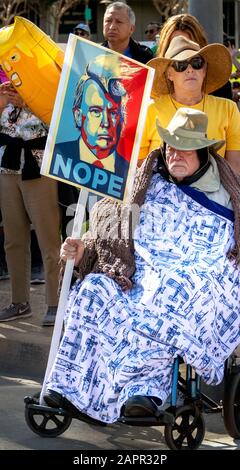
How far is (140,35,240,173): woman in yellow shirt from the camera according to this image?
565 cm

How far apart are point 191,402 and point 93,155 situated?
4.10 feet

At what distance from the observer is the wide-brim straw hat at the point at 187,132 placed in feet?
16.6

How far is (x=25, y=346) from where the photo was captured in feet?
21.5

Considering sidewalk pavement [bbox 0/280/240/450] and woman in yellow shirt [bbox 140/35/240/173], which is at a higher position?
woman in yellow shirt [bbox 140/35/240/173]

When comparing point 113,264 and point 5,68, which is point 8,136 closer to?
point 5,68

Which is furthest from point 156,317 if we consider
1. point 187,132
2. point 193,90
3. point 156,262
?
point 193,90

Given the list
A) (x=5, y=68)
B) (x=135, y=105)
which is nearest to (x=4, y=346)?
(x=5, y=68)

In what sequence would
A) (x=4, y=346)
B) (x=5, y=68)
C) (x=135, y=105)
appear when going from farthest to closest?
1. (x=4, y=346)
2. (x=5, y=68)
3. (x=135, y=105)

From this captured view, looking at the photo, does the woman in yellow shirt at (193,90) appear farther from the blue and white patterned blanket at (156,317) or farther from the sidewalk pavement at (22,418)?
the sidewalk pavement at (22,418)

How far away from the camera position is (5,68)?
230 inches

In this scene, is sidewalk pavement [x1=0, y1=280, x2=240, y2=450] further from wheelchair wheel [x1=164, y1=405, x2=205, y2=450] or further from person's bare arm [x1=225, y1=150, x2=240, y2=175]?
person's bare arm [x1=225, y1=150, x2=240, y2=175]

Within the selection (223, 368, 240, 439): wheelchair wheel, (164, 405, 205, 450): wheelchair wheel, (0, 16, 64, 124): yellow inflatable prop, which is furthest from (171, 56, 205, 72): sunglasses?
(164, 405, 205, 450): wheelchair wheel

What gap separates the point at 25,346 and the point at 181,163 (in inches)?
79.4

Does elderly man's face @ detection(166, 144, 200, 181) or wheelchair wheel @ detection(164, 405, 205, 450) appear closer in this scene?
wheelchair wheel @ detection(164, 405, 205, 450)
